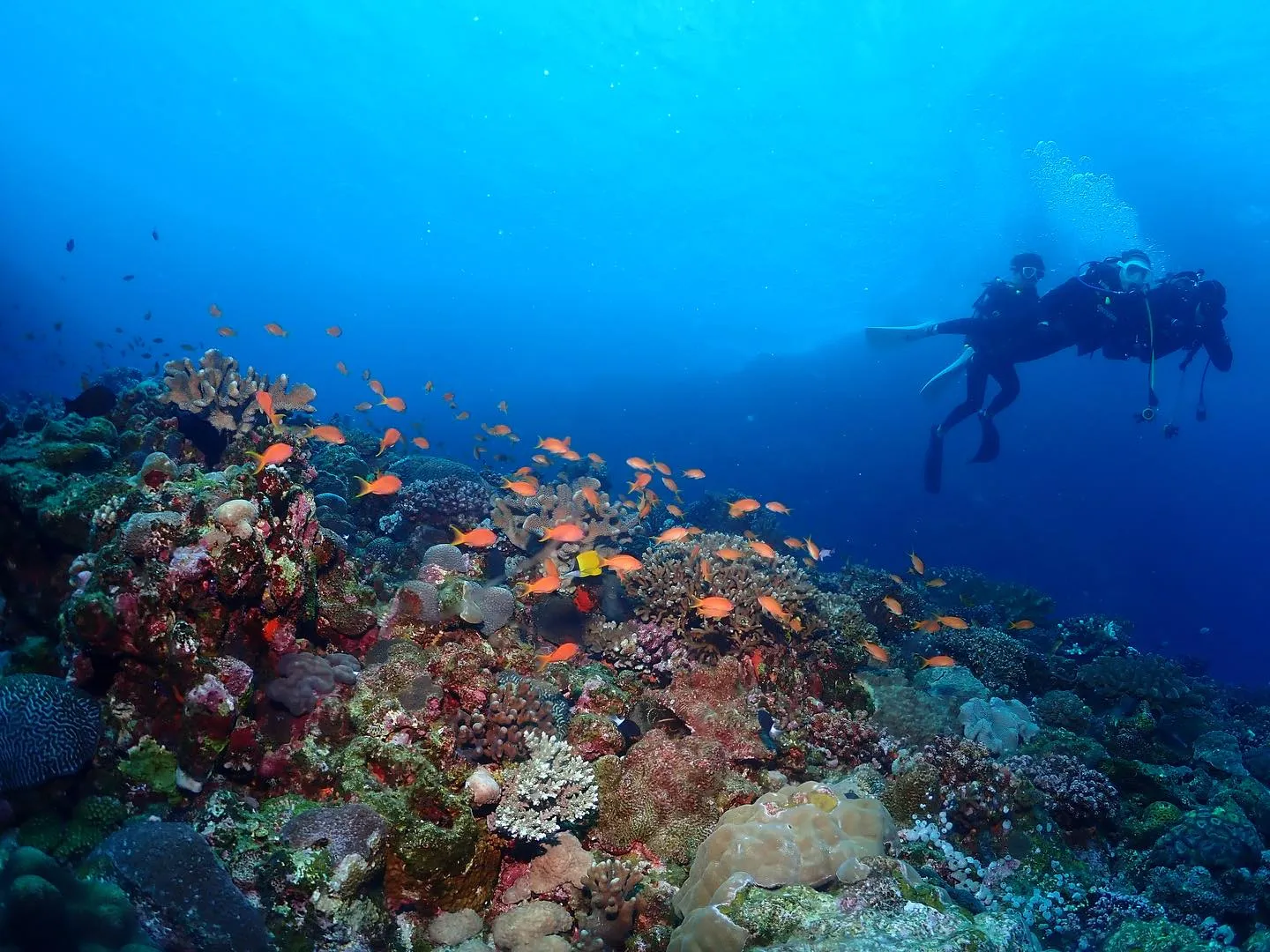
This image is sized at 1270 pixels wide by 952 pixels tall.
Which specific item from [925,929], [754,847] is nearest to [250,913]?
[754,847]

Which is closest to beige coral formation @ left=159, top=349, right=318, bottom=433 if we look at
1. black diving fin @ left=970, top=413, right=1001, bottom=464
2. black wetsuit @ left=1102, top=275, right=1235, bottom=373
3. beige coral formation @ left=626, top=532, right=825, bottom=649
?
Answer: beige coral formation @ left=626, top=532, right=825, bottom=649

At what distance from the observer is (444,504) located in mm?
9938

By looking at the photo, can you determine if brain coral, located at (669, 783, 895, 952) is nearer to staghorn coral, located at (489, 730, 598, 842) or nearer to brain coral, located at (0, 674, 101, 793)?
staghorn coral, located at (489, 730, 598, 842)

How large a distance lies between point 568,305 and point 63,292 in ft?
363

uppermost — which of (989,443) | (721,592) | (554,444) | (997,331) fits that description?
(997,331)

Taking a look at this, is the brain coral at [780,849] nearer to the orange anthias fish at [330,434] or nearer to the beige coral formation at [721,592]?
the beige coral formation at [721,592]

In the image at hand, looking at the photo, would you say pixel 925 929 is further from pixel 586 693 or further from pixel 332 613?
pixel 332 613

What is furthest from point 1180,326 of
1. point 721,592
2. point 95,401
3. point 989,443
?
point 95,401

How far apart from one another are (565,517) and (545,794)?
4589mm

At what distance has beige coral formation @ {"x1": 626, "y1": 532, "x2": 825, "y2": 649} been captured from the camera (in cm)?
713

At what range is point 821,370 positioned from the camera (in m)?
58.4

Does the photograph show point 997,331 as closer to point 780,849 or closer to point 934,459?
point 934,459

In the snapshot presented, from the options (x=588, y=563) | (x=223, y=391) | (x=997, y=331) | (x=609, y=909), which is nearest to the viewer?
(x=609, y=909)

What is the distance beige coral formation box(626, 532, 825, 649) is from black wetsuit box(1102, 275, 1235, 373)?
1519cm
